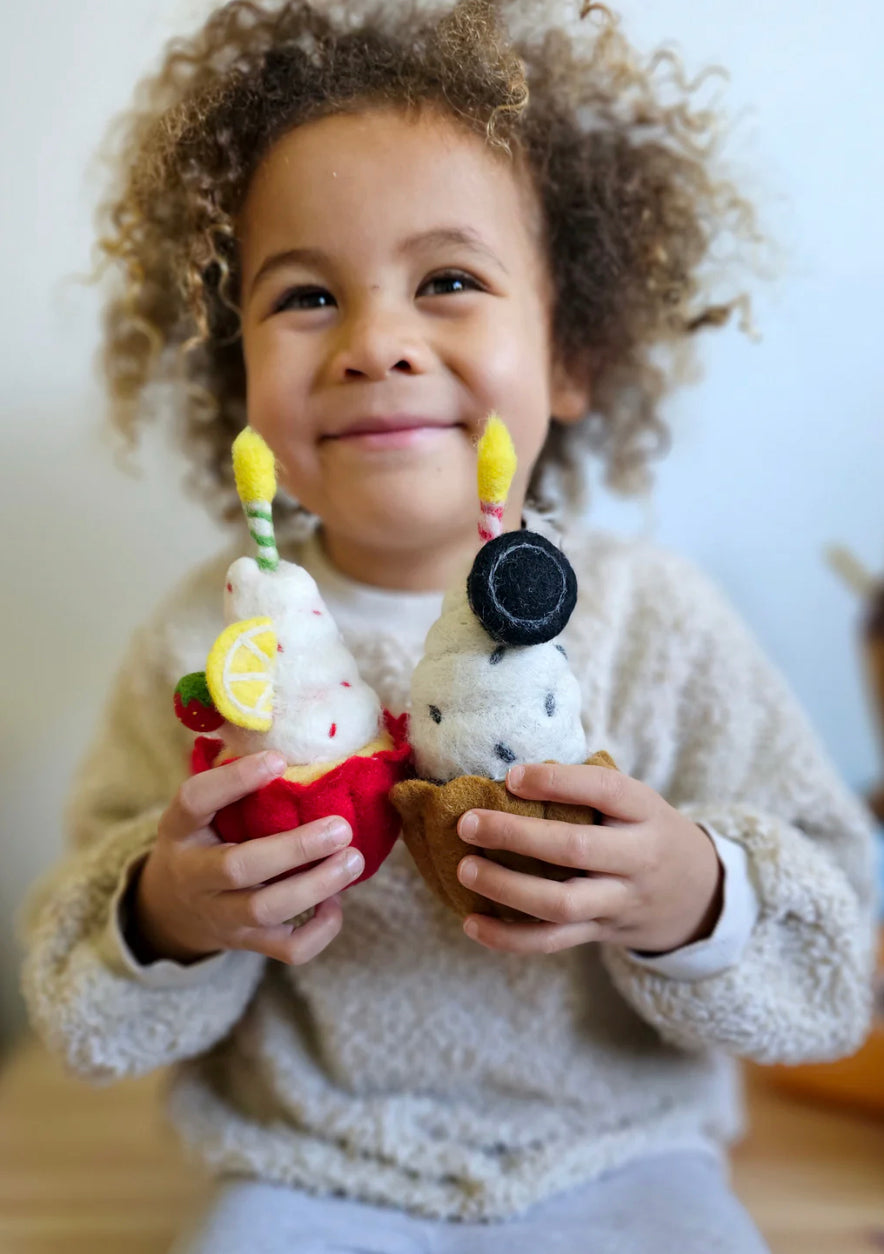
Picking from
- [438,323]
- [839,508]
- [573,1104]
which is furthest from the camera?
[839,508]

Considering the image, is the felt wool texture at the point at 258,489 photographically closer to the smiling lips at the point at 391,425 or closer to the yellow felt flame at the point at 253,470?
the yellow felt flame at the point at 253,470

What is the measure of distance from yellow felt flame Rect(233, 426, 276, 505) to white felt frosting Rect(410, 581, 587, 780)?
0.11m

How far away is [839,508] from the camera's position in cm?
106

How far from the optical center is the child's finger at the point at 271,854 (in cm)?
51

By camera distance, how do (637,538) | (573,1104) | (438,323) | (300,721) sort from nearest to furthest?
(300,721) < (438,323) < (573,1104) < (637,538)

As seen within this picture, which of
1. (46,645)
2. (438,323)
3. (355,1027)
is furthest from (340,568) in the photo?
(46,645)

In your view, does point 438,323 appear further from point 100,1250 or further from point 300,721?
point 100,1250

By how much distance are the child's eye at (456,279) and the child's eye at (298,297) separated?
0.07 metres

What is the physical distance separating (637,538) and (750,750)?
203mm

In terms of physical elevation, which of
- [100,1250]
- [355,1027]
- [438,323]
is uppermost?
[438,323]

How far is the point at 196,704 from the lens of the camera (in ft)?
1.74

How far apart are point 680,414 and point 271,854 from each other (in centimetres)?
64

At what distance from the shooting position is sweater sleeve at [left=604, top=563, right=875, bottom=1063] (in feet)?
2.29

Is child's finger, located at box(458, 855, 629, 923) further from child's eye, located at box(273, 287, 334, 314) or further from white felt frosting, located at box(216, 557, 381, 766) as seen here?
child's eye, located at box(273, 287, 334, 314)
